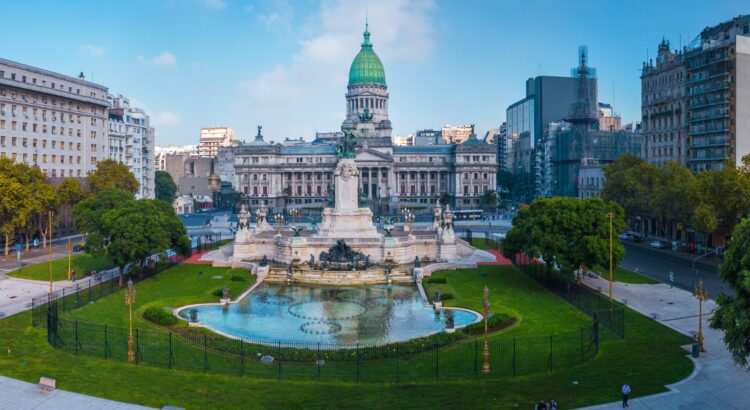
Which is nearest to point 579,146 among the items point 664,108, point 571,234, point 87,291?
point 664,108

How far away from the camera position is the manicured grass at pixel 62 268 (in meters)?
62.3

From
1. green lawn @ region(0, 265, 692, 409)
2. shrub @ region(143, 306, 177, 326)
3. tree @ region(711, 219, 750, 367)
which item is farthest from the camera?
shrub @ region(143, 306, 177, 326)

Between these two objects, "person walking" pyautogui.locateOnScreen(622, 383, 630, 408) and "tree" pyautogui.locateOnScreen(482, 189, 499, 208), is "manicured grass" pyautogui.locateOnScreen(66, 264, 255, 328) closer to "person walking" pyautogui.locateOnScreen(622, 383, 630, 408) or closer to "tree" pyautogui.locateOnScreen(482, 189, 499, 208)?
"person walking" pyautogui.locateOnScreen(622, 383, 630, 408)

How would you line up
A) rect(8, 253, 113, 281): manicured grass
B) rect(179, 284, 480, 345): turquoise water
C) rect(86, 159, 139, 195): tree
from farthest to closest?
rect(86, 159, 139, 195): tree, rect(8, 253, 113, 281): manicured grass, rect(179, 284, 480, 345): turquoise water

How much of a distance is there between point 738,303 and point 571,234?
27.7m

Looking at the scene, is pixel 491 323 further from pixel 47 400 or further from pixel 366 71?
pixel 366 71

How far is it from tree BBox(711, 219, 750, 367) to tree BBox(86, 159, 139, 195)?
285ft

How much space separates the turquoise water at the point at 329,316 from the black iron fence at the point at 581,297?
8396 mm

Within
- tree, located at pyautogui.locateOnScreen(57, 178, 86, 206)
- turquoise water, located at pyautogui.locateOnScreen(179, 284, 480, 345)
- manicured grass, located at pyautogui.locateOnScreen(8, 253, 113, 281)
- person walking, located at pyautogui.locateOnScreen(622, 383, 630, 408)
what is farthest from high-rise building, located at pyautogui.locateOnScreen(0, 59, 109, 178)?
person walking, located at pyautogui.locateOnScreen(622, 383, 630, 408)

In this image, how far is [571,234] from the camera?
178 ft

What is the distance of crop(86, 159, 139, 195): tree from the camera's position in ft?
327

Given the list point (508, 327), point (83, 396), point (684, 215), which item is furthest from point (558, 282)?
point (83, 396)

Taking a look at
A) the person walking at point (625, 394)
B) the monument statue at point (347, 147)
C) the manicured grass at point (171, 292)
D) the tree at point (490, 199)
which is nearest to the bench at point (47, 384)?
the manicured grass at point (171, 292)

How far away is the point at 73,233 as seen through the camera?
10225cm
